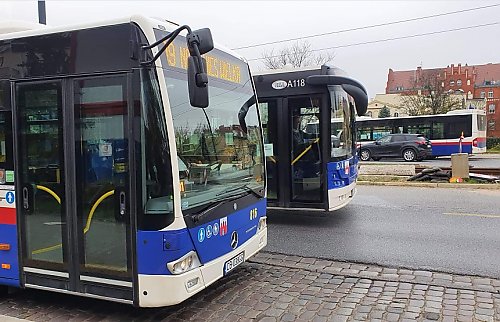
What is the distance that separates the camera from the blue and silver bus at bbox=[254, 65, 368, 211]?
8.76 meters

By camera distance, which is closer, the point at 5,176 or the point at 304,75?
the point at 5,176

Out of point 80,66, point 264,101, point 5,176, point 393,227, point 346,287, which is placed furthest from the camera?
point 264,101

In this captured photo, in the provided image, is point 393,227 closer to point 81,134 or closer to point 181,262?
point 181,262

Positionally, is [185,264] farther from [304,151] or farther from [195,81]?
[304,151]

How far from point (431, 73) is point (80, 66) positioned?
2476 inches

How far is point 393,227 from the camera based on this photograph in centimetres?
867

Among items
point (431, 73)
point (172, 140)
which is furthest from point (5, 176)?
point (431, 73)

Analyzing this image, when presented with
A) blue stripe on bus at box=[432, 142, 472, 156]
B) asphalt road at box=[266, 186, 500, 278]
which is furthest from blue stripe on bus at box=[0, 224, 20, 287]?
blue stripe on bus at box=[432, 142, 472, 156]

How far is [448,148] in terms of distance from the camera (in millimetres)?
27125

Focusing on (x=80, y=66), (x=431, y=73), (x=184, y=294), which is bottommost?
(x=184, y=294)

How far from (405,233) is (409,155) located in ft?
65.8

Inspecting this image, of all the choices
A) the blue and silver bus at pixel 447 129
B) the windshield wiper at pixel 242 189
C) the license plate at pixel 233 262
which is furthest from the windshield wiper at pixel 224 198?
the blue and silver bus at pixel 447 129

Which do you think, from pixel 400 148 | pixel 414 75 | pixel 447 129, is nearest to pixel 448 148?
pixel 447 129

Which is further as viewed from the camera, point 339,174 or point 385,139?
point 385,139
